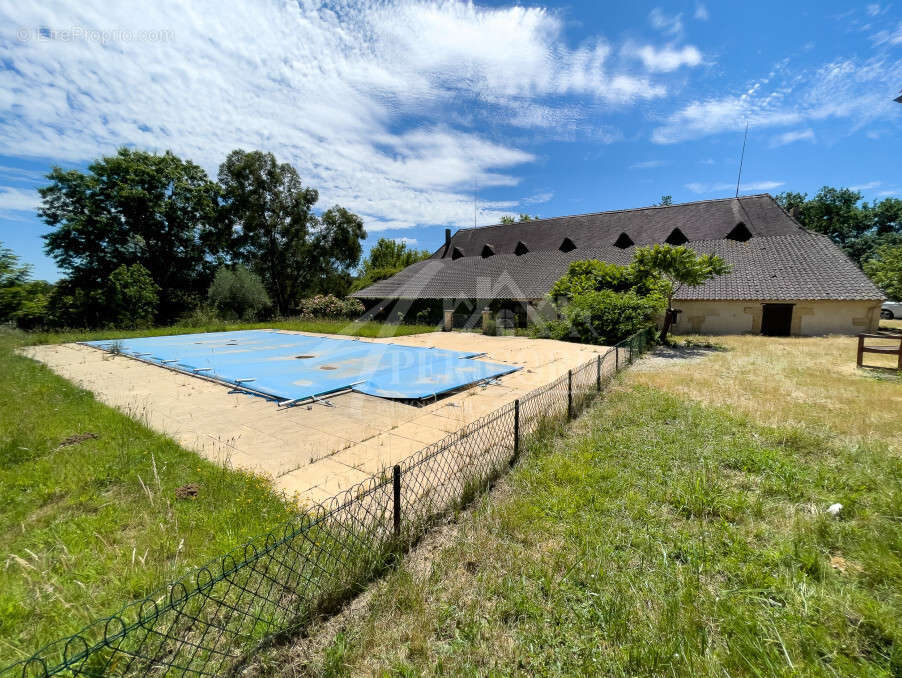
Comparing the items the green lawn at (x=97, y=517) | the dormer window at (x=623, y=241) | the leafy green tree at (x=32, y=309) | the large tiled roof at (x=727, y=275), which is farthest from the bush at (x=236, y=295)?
the dormer window at (x=623, y=241)

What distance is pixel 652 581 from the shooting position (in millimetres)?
2516

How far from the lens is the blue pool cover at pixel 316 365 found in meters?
7.83

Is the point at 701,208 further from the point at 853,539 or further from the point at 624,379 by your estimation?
Result: the point at 853,539

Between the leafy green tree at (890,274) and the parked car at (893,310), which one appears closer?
the leafy green tree at (890,274)

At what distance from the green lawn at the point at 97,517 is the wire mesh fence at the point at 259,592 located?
218mm

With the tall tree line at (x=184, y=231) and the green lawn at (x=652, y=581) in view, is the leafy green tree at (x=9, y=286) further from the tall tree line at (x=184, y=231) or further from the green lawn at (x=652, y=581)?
the green lawn at (x=652, y=581)

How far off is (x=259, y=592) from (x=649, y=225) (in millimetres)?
24978

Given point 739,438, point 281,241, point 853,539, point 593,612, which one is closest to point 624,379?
point 739,438

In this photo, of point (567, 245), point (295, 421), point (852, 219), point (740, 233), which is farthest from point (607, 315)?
point (852, 219)

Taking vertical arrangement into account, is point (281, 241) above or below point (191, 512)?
above

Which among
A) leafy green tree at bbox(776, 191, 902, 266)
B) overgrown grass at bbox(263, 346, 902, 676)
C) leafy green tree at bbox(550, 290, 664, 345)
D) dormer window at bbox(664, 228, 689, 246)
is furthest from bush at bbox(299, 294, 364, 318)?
leafy green tree at bbox(776, 191, 902, 266)

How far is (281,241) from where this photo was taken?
2911 cm

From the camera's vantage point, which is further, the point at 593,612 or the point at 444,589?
the point at 444,589

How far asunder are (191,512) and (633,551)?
3770 mm
